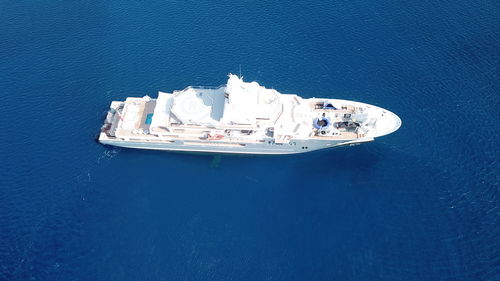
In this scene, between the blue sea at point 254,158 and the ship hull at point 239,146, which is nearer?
the blue sea at point 254,158

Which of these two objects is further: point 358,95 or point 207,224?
point 358,95

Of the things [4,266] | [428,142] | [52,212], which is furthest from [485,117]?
[4,266]

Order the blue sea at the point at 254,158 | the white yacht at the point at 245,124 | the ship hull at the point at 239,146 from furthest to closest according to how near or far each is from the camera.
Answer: the ship hull at the point at 239,146, the white yacht at the point at 245,124, the blue sea at the point at 254,158

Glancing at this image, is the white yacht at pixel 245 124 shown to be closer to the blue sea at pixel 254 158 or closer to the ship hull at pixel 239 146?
the ship hull at pixel 239 146

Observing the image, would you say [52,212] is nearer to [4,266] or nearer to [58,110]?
[4,266]

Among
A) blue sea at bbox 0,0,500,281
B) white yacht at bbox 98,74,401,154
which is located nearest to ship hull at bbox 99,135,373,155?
white yacht at bbox 98,74,401,154

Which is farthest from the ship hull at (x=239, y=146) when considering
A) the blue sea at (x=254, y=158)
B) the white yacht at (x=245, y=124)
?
the blue sea at (x=254, y=158)

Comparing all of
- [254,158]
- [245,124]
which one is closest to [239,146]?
[254,158]
